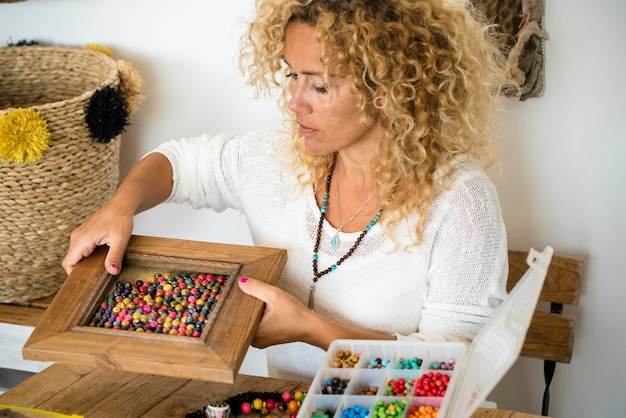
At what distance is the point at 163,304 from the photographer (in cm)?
145

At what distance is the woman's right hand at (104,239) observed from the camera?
1.55 m

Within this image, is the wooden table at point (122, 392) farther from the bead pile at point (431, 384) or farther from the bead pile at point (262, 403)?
the bead pile at point (431, 384)

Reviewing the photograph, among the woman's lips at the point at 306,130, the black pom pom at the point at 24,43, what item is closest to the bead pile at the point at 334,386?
the woman's lips at the point at 306,130

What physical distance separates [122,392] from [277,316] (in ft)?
1.13

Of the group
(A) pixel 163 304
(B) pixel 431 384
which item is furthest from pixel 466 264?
(A) pixel 163 304

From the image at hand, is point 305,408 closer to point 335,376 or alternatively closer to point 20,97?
point 335,376

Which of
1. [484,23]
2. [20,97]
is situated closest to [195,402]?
[484,23]

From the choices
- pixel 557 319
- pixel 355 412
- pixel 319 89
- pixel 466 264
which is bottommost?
pixel 557 319

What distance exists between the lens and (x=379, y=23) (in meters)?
1.54

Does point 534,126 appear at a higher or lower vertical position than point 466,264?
higher

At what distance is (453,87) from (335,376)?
667 millimetres

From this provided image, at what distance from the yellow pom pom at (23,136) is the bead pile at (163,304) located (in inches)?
25.4

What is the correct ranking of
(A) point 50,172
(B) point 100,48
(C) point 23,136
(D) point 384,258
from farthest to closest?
1. (B) point 100,48
2. (A) point 50,172
3. (C) point 23,136
4. (D) point 384,258

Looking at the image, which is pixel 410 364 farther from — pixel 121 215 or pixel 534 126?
pixel 534 126
